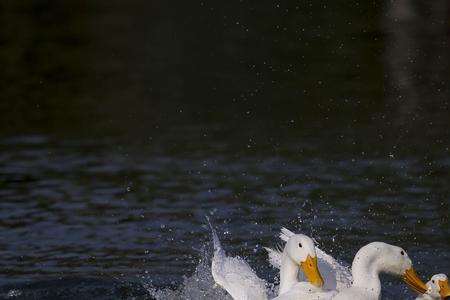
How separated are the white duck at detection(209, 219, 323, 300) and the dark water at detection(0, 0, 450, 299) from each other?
0.51m

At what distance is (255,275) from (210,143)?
5.15 metres

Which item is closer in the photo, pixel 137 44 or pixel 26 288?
pixel 26 288

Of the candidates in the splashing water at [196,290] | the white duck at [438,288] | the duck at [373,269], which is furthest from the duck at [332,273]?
the splashing water at [196,290]

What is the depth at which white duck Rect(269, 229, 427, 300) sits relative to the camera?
8.66 metres

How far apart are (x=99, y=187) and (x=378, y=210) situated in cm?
334

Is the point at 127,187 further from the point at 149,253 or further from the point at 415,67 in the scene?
the point at 415,67

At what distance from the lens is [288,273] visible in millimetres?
9227

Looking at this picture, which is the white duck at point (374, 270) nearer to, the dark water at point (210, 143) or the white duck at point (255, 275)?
the white duck at point (255, 275)

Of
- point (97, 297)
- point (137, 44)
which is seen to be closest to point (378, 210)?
point (97, 297)

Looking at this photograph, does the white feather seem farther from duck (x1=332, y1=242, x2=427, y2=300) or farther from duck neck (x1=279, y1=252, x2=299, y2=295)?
duck (x1=332, y1=242, x2=427, y2=300)

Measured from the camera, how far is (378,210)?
38.8 ft

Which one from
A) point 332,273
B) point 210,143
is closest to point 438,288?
point 332,273

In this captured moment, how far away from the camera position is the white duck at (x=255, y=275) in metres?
8.91

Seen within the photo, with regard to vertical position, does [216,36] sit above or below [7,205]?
above
